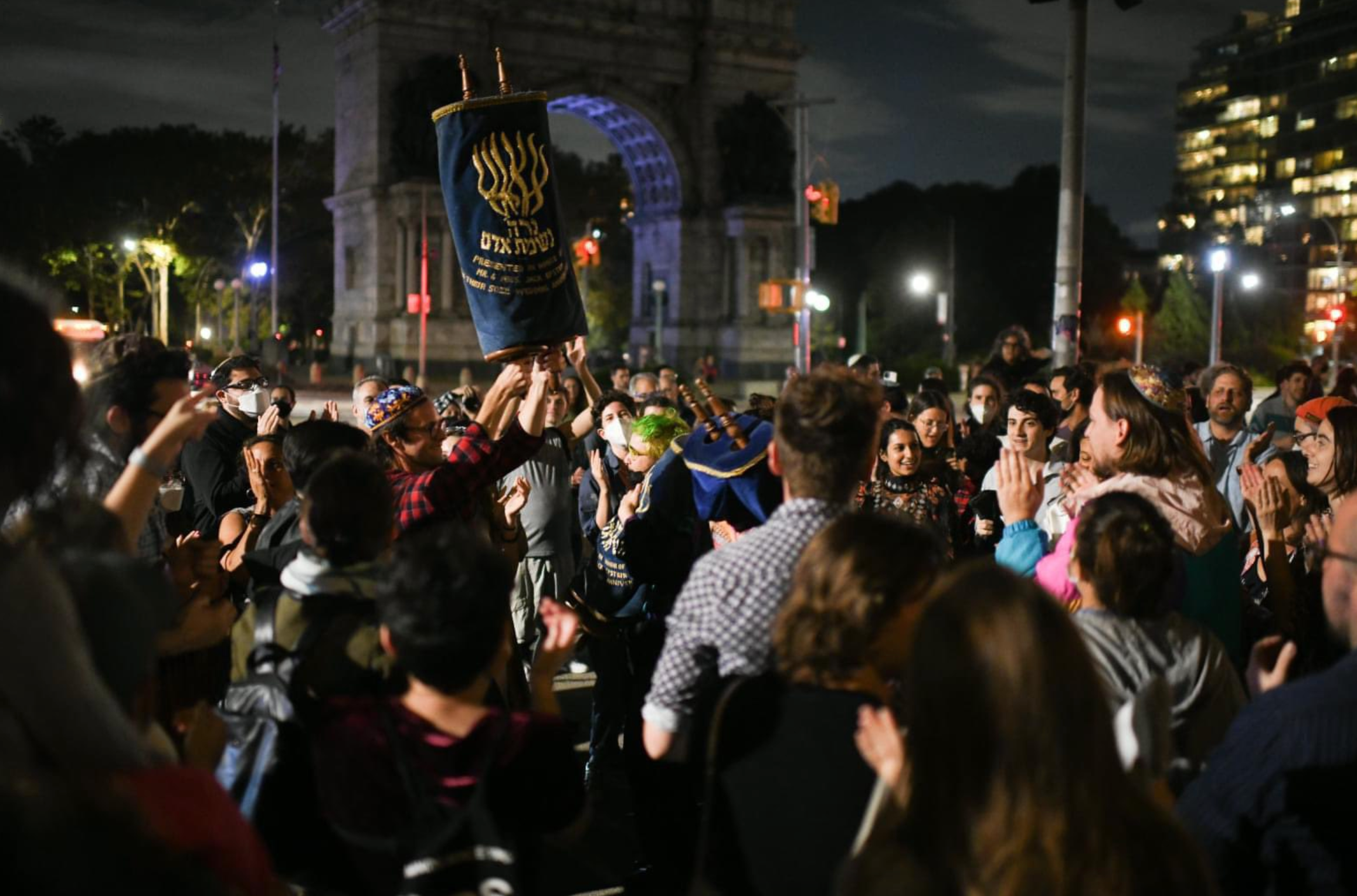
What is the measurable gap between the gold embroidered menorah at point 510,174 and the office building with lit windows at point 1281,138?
383 feet

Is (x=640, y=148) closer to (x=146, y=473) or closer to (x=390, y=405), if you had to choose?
(x=390, y=405)

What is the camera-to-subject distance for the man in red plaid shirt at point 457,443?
4406mm

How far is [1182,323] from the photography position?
6912 centimetres

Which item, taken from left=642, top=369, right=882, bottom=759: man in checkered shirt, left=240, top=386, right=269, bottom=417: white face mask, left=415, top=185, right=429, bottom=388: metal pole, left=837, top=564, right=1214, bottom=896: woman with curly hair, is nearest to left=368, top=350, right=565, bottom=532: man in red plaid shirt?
left=642, top=369, right=882, bottom=759: man in checkered shirt

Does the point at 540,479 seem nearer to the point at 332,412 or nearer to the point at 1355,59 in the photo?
the point at 332,412

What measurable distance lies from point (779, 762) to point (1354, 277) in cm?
13374

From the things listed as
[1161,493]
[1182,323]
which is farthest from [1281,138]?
[1161,493]

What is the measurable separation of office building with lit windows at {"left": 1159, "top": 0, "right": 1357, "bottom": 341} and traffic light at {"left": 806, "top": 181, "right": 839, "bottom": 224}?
3609 inches

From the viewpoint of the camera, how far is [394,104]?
4128 centimetres

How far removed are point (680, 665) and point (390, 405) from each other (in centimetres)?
253

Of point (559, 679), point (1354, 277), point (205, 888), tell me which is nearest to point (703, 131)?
point (559, 679)

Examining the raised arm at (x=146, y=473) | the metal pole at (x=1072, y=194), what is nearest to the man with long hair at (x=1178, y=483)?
the raised arm at (x=146, y=473)

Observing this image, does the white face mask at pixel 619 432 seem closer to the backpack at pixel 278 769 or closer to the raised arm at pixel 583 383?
the raised arm at pixel 583 383

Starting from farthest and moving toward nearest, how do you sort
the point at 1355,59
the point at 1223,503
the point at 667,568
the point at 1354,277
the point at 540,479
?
the point at 1355,59, the point at 1354,277, the point at 540,479, the point at 667,568, the point at 1223,503
